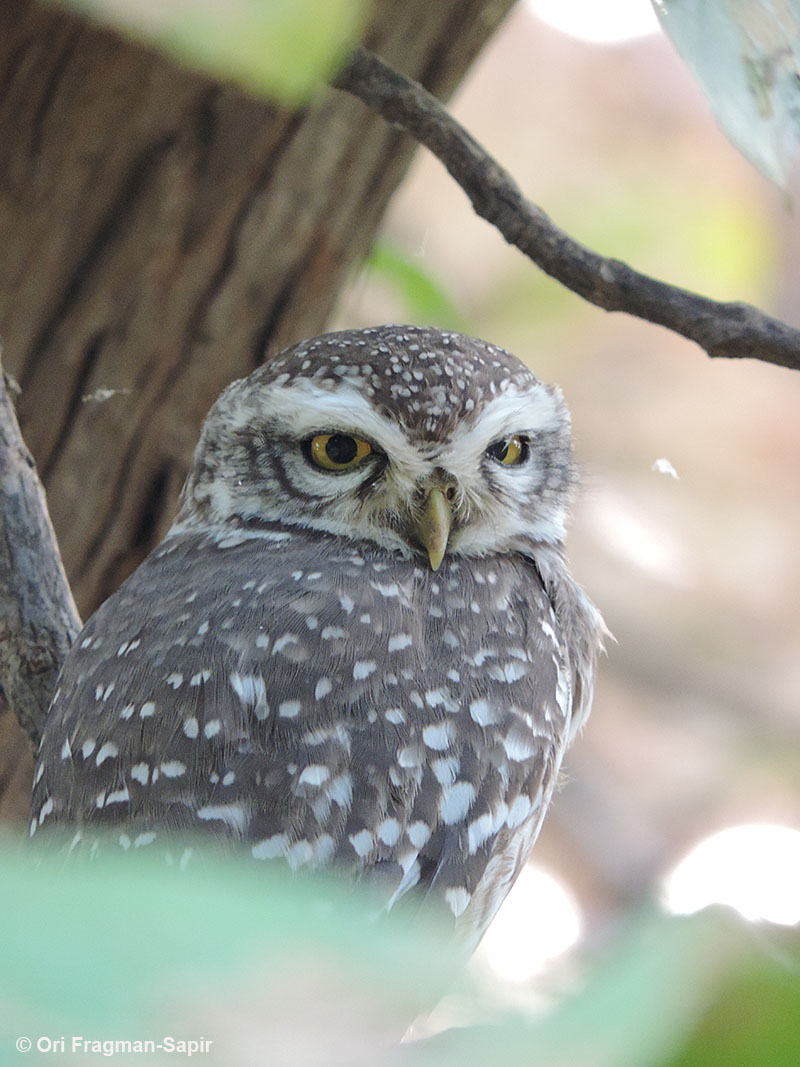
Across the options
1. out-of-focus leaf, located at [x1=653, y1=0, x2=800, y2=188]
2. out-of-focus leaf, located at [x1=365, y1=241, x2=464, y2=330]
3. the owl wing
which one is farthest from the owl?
out-of-focus leaf, located at [x1=653, y1=0, x2=800, y2=188]

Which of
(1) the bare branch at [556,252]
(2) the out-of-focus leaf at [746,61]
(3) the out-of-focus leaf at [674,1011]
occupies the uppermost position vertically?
(1) the bare branch at [556,252]

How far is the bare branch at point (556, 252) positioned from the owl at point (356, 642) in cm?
19

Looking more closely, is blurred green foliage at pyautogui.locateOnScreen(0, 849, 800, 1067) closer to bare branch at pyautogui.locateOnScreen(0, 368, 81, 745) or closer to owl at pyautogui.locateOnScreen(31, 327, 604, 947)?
owl at pyautogui.locateOnScreen(31, 327, 604, 947)

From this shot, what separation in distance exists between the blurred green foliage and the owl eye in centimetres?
136

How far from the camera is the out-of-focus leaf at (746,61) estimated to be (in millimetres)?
645

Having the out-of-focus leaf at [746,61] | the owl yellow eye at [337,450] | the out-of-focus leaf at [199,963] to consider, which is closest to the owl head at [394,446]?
the owl yellow eye at [337,450]

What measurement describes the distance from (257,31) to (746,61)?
1.37ft

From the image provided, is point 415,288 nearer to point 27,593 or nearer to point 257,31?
point 27,593

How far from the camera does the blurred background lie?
16.5 feet

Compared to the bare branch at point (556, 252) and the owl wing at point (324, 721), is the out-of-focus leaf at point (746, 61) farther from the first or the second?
the owl wing at point (324, 721)

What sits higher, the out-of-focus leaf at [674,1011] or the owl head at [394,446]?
the owl head at [394,446]

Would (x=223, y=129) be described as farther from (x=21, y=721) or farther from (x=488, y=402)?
(x=21, y=721)

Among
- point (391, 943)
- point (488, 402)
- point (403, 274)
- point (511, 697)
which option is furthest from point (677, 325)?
point (391, 943)

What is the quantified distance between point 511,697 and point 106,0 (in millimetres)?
1079
